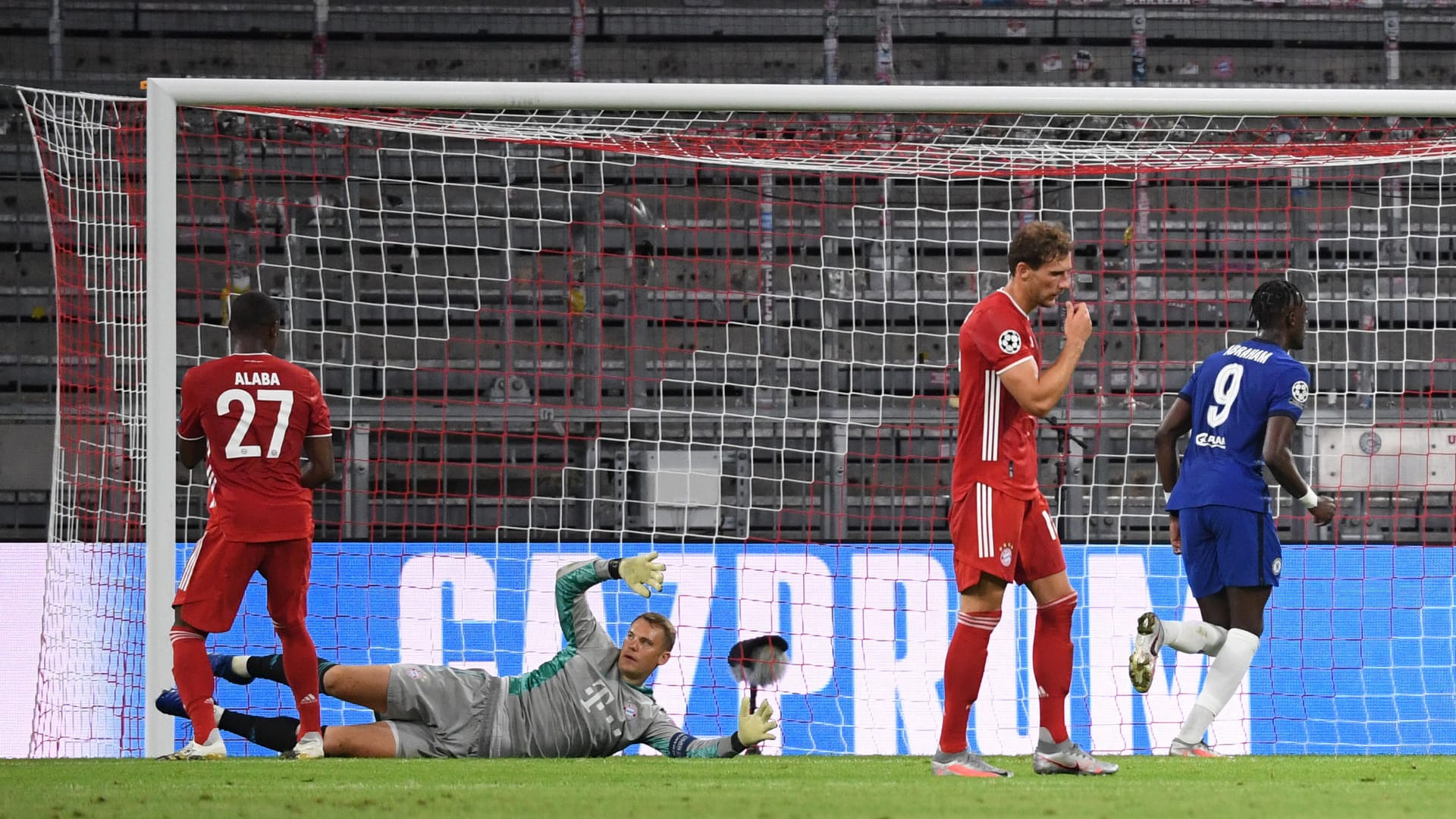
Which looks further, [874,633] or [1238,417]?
[874,633]

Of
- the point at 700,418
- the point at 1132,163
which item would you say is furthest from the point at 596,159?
the point at 1132,163

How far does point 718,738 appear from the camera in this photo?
217 inches

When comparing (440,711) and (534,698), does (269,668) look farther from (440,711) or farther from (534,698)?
(534,698)

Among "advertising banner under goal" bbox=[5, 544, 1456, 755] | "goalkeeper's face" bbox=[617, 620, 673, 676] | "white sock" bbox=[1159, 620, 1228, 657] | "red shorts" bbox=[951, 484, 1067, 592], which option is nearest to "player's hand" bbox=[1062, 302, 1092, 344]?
"red shorts" bbox=[951, 484, 1067, 592]

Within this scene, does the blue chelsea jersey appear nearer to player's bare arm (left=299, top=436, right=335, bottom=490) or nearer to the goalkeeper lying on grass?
the goalkeeper lying on grass

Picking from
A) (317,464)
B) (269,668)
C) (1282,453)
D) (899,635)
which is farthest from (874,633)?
(317,464)

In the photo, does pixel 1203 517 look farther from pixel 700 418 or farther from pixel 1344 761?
pixel 700 418

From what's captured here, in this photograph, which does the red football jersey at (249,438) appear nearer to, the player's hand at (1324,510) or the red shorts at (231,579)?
the red shorts at (231,579)

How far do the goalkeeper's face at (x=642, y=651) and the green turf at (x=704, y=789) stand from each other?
621 millimetres

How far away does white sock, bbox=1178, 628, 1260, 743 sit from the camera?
17.1 ft

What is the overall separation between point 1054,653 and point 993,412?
667 millimetres

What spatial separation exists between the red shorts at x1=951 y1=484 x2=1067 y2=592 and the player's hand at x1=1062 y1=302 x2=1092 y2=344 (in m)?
0.44

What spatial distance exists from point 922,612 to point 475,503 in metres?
3.84

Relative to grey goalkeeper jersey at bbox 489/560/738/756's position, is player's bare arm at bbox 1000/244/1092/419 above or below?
above
